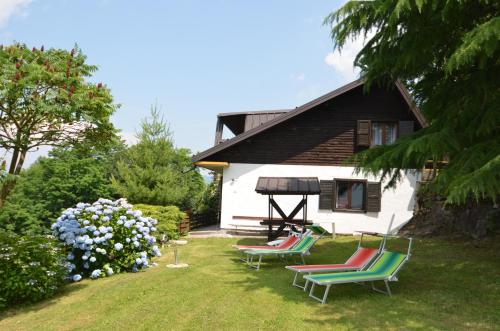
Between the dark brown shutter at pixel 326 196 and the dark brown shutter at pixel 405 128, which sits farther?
the dark brown shutter at pixel 405 128

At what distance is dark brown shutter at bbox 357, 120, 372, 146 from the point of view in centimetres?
1548

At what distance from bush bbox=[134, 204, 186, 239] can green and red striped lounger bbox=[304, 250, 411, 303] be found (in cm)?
681

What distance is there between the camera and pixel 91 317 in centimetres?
590

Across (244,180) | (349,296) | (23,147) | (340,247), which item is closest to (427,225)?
(340,247)

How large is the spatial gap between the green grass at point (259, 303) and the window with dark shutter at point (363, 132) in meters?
7.00

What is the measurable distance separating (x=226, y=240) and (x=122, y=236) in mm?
5337

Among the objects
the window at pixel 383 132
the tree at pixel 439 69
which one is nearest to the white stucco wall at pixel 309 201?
the window at pixel 383 132

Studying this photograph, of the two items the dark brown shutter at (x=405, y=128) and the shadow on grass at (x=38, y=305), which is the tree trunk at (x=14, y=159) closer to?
the shadow on grass at (x=38, y=305)

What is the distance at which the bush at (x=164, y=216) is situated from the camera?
12211 mm

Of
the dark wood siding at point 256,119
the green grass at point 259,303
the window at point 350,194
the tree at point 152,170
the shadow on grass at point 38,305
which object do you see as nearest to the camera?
the green grass at point 259,303

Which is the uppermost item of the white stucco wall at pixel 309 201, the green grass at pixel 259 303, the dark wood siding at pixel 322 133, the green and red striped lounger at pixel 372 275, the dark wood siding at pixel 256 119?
the dark wood siding at pixel 256 119

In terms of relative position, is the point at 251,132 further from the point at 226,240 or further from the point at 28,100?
the point at 28,100

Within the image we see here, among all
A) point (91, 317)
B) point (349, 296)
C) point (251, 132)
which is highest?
point (251, 132)

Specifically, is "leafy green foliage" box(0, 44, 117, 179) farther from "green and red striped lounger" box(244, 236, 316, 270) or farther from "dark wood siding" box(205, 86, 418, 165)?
"dark wood siding" box(205, 86, 418, 165)
